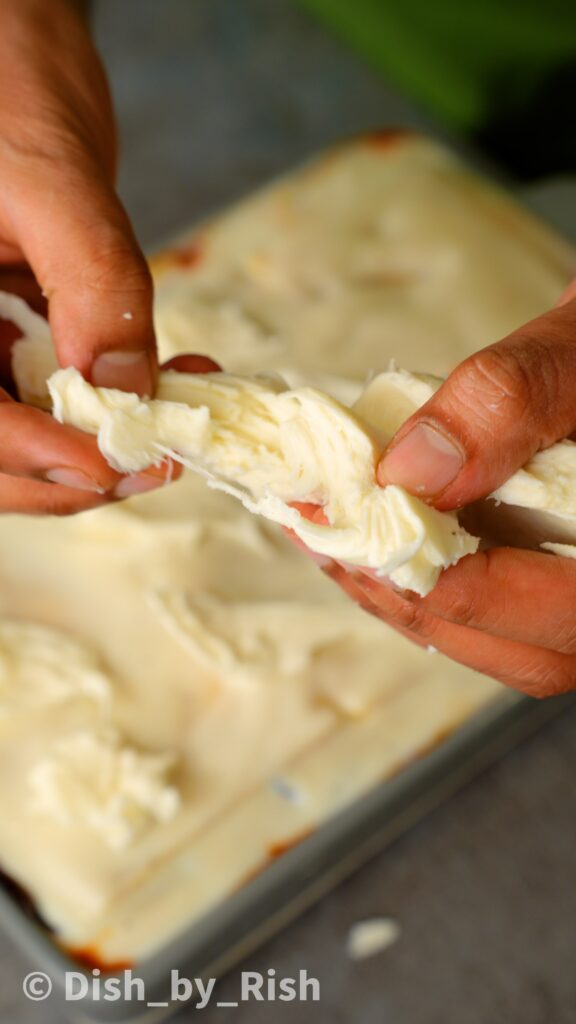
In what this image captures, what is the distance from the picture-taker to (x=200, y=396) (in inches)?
25.5

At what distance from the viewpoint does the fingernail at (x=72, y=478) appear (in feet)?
2.03

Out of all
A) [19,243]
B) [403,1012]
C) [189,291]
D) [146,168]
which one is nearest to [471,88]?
[146,168]

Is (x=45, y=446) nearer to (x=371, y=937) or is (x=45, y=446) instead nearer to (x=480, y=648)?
(x=480, y=648)

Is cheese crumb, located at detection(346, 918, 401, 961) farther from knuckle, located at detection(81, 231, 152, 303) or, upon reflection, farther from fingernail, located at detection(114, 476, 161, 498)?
knuckle, located at detection(81, 231, 152, 303)

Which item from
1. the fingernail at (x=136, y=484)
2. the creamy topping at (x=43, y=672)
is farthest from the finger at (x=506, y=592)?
the creamy topping at (x=43, y=672)

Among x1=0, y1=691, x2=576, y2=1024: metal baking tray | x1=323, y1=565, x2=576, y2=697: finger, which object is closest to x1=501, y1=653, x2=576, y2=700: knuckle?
x1=323, y1=565, x2=576, y2=697: finger

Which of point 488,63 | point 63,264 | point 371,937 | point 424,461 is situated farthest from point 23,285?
point 488,63

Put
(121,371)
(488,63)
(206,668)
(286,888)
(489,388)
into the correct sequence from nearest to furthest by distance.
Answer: (489,388)
(121,371)
(286,888)
(206,668)
(488,63)

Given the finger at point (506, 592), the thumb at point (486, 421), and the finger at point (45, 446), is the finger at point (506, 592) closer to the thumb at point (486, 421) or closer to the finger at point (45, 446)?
the thumb at point (486, 421)

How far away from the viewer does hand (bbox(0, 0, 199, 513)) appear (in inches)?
24.3

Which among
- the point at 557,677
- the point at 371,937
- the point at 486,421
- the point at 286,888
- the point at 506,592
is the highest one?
the point at 486,421

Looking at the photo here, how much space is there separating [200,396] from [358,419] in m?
0.11

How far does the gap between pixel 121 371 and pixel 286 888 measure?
382mm

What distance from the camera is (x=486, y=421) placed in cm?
54
